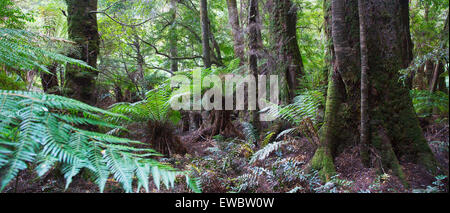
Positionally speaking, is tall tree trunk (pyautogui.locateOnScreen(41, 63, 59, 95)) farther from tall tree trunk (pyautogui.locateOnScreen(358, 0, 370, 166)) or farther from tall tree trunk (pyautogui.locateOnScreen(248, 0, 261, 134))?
tall tree trunk (pyautogui.locateOnScreen(358, 0, 370, 166))

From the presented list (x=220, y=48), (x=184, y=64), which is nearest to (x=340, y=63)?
(x=220, y=48)

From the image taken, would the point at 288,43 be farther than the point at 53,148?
Yes

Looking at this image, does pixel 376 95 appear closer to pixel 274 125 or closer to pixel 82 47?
pixel 274 125

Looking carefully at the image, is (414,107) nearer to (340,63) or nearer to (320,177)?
(340,63)

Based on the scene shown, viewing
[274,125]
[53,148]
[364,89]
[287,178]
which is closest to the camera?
[53,148]

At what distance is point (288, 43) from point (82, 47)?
153 inches

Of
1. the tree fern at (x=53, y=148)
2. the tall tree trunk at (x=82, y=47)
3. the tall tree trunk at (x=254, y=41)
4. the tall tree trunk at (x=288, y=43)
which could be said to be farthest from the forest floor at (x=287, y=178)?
the tall tree trunk at (x=288, y=43)

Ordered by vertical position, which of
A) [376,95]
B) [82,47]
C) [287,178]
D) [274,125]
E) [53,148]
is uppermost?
[82,47]

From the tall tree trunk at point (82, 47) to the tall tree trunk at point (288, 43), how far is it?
3.59 meters

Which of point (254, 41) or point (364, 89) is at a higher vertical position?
point (254, 41)

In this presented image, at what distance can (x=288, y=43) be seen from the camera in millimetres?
5391

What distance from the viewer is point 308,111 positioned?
364 centimetres

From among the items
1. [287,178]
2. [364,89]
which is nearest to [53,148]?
[287,178]

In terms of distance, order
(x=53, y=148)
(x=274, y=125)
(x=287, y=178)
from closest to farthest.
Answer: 1. (x=53, y=148)
2. (x=287, y=178)
3. (x=274, y=125)
